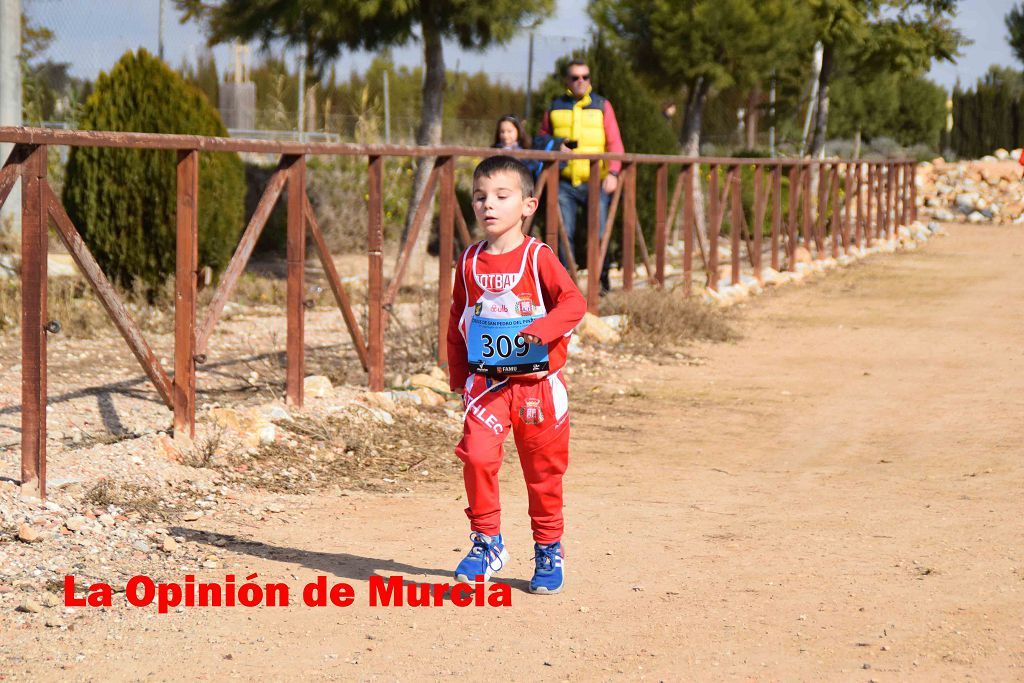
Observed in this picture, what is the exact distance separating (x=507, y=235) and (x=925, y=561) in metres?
1.65

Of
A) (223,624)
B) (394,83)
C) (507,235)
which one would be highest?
(394,83)

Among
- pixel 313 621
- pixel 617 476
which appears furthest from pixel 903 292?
pixel 313 621

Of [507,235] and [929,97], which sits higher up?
[929,97]

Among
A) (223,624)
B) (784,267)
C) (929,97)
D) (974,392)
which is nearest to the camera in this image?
(223,624)

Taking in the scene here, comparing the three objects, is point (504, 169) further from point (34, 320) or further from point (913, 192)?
point (913, 192)

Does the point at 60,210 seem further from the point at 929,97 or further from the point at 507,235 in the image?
the point at 929,97

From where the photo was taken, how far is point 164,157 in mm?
9992

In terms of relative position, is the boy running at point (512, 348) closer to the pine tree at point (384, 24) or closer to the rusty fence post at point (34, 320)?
the rusty fence post at point (34, 320)

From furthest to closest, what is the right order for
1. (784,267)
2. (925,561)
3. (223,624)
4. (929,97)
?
(929,97) < (784,267) < (925,561) < (223,624)

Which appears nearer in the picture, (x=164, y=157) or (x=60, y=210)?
(x=60, y=210)

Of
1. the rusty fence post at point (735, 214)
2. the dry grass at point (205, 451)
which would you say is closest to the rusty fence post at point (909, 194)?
the rusty fence post at point (735, 214)

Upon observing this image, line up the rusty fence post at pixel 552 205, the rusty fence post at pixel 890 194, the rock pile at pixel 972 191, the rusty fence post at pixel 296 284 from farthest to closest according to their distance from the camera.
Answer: the rock pile at pixel 972 191 → the rusty fence post at pixel 890 194 → the rusty fence post at pixel 552 205 → the rusty fence post at pixel 296 284

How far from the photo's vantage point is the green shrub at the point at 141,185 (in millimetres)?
10016

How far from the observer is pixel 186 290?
5418 millimetres
